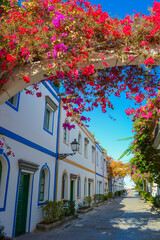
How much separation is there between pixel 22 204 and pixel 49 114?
4.55 m

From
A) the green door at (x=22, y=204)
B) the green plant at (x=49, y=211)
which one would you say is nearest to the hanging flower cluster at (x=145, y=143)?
the green plant at (x=49, y=211)

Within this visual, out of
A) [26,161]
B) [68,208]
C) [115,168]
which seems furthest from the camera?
[115,168]

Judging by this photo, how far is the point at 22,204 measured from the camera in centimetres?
710

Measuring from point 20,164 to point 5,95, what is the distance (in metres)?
3.00

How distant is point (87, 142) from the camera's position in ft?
59.9

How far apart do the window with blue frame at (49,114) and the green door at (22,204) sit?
2.81m

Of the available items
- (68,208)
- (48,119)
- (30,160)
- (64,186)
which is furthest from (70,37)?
(64,186)

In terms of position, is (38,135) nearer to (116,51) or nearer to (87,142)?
(116,51)

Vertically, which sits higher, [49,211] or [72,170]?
[72,170]

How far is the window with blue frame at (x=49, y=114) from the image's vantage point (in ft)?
31.6

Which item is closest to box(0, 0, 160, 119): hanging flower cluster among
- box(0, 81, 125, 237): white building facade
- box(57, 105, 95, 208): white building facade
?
box(0, 81, 125, 237): white building facade

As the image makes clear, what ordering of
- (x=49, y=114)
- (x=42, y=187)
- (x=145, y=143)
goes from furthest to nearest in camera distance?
(x=145, y=143) < (x=49, y=114) < (x=42, y=187)

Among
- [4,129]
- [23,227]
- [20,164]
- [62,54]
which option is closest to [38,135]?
[20,164]

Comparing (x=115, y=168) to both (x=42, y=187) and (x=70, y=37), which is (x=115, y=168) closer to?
(x=42, y=187)
